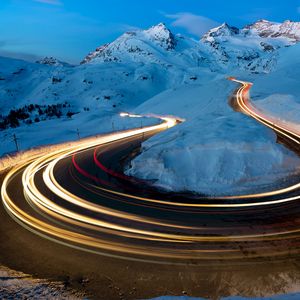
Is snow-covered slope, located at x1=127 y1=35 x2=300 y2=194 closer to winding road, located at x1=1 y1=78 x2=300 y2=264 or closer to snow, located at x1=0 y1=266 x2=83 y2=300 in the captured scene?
winding road, located at x1=1 y1=78 x2=300 y2=264

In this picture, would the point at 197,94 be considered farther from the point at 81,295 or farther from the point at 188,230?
the point at 81,295

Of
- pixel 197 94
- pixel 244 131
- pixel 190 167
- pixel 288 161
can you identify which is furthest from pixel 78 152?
pixel 197 94

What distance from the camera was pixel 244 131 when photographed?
75.9 feet

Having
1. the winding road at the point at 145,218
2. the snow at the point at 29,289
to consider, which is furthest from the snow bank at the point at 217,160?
the snow at the point at 29,289

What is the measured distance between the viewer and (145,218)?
14.3m

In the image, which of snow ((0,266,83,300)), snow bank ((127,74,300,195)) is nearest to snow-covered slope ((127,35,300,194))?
snow bank ((127,74,300,195))

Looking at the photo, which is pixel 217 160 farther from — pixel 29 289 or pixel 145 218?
pixel 29 289

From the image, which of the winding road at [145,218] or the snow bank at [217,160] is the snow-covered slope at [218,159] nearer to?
the snow bank at [217,160]

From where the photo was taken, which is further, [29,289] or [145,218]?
[145,218]

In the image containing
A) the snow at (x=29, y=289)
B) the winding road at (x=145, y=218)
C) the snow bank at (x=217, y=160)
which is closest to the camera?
the snow at (x=29, y=289)

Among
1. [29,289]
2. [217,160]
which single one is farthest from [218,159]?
[29,289]

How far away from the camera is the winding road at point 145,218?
1179 cm

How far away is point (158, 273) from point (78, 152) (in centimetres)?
2008

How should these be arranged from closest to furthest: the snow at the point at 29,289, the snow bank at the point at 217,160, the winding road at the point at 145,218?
the snow at the point at 29,289
the winding road at the point at 145,218
the snow bank at the point at 217,160
